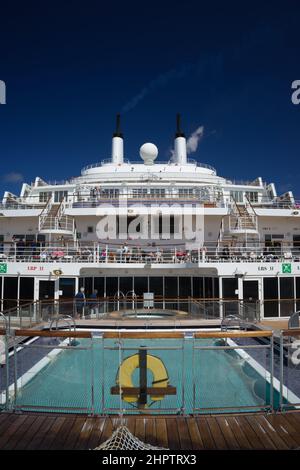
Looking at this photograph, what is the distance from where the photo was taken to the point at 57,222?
Answer: 846 inches

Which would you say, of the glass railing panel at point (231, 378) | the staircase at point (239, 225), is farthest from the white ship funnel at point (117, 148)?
the glass railing panel at point (231, 378)

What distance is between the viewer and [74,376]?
661 centimetres

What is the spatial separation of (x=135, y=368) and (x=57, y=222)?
54.1ft

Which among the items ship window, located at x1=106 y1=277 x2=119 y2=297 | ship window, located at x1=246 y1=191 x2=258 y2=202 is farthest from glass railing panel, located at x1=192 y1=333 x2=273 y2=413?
ship window, located at x1=246 y1=191 x2=258 y2=202

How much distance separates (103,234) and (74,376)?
16810 mm

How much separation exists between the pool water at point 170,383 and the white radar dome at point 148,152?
2612cm

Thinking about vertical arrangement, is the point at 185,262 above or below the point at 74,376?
above

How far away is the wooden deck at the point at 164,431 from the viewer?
189 inches

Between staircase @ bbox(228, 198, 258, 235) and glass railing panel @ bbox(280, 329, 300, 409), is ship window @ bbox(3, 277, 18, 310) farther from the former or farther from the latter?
glass railing panel @ bbox(280, 329, 300, 409)

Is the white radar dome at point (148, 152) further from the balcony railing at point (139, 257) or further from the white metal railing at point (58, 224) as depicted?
the balcony railing at point (139, 257)

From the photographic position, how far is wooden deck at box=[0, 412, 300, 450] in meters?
4.79

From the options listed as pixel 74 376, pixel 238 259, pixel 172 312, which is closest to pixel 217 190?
pixel 238 259

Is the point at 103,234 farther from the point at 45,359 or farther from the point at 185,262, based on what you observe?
the point at 45,359
